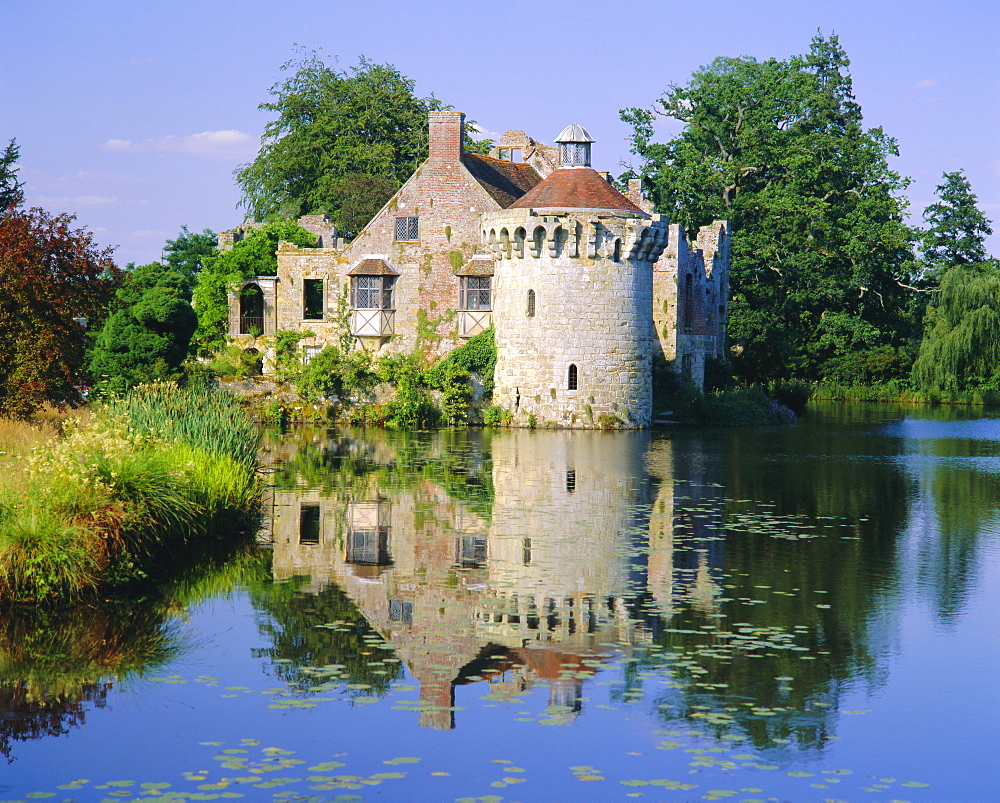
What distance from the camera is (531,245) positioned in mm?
32344

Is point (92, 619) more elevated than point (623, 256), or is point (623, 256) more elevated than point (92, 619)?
point (623, 256)

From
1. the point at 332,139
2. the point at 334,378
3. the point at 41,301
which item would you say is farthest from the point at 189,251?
the point at 41,301

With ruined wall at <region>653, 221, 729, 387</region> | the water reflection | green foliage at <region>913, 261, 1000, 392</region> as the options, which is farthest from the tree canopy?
the water reflection

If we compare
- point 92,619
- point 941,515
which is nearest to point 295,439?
point 941,515

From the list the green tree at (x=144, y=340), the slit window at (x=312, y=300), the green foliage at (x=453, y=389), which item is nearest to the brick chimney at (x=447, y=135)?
the slit window at (x=312, y=300)

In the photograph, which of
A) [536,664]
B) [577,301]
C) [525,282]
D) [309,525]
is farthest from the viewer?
[525,282]

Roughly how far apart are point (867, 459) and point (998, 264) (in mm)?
32893

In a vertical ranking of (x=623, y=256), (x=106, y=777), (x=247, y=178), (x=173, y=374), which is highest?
(x=247, y=178)

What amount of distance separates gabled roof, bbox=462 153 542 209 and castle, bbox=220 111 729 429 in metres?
0.08

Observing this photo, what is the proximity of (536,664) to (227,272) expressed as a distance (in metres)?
34.7

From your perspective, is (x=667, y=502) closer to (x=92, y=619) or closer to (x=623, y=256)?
(x=92, y=619)

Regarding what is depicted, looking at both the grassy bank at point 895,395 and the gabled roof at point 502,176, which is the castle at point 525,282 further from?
the grassy bank at point 895,395

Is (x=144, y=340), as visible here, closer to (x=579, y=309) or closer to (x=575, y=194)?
(x=579, y=309)

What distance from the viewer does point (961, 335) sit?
157ft
